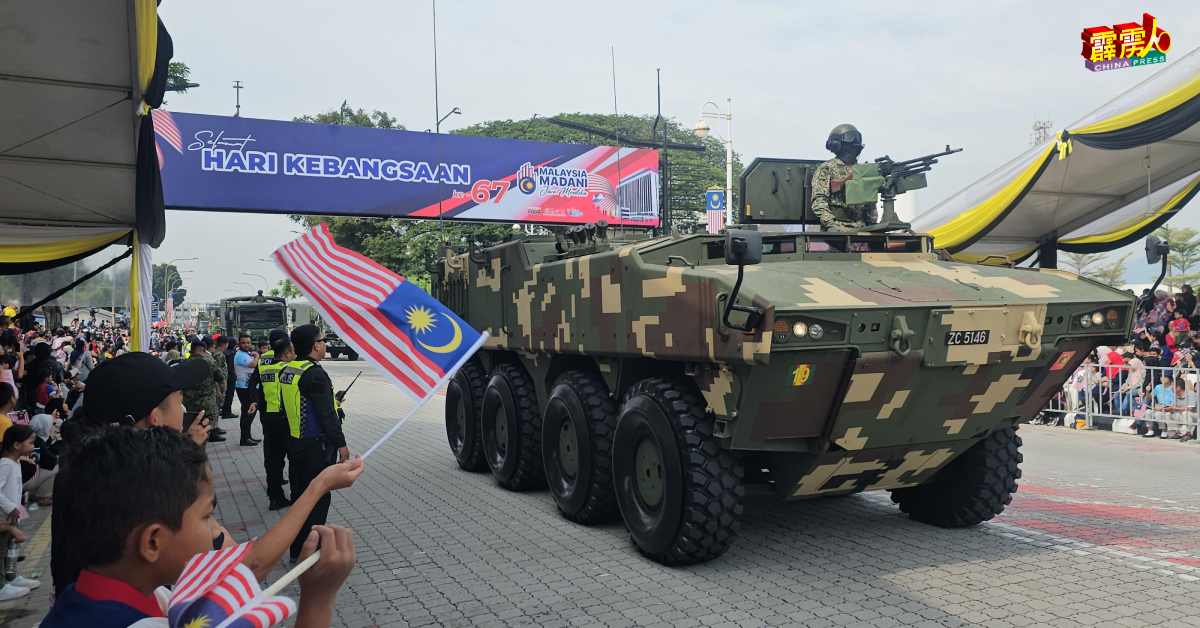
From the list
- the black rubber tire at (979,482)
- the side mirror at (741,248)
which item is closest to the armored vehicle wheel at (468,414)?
the black rubber tire at (979,482)

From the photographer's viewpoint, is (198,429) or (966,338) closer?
(198,429)

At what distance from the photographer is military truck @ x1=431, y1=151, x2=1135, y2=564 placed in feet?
16.6

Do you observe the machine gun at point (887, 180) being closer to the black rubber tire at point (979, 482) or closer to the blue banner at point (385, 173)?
the black rubber tire at point (979, 482)

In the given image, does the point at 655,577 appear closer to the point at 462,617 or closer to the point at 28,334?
the point at 462,617

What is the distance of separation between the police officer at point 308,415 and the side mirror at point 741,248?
10.2ft

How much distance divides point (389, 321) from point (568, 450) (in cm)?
380

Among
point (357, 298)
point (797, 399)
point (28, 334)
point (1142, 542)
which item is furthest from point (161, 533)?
point (28, 334)

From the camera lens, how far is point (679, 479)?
5.55 meters

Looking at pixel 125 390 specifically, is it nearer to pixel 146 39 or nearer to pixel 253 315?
pixel 146 39

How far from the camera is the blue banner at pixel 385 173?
19531 millimetres

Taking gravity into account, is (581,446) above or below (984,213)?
below

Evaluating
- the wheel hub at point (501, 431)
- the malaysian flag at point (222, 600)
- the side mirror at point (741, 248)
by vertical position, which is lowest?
the wheel hub at point (501, 431)

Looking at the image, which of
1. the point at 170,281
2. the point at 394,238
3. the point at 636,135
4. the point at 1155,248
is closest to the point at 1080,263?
the point at 636,135

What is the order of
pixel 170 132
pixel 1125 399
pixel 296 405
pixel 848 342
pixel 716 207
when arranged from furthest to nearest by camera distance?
pixel 716 207, pixel 170 132, pixel 1125 399, pixel 296 405, pixel 848 342
